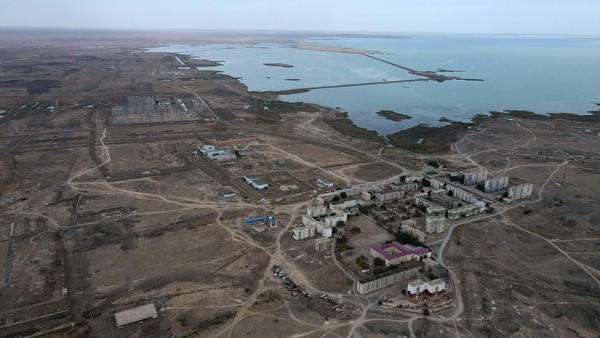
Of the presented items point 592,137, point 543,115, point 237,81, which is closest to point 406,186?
point 592,137

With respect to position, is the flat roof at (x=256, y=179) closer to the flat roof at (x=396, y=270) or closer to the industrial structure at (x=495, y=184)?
the flat roof at (x=396, y=270)

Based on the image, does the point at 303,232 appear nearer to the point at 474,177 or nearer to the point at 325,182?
the point at 325,182

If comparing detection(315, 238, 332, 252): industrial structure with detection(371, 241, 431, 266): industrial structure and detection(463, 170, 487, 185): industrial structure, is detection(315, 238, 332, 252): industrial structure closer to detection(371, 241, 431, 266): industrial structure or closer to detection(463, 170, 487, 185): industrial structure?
detection(371, 241, 431, 266): industrial structure

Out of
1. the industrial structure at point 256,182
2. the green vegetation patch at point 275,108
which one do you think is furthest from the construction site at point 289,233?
the green vegetation patch at point 275,108


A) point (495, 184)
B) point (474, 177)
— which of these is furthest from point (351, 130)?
point (495, 184)

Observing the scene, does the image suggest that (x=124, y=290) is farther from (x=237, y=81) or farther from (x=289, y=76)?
(x=289, y=76)
